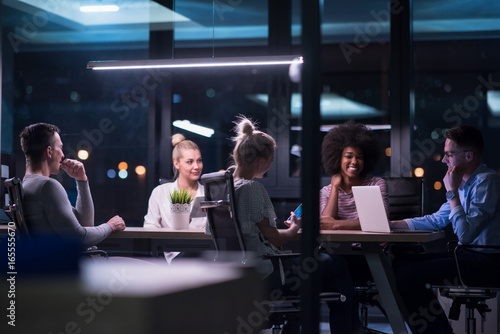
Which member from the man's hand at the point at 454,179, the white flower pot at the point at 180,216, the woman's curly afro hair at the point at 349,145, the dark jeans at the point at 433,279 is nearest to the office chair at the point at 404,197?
the woman's curly afro hair at the point at 349,145

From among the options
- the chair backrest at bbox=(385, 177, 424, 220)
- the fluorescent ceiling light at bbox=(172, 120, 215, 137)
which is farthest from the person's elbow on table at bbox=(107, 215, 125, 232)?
the fluorescent ceiling light at bbox=(172, 120, 215, 137)

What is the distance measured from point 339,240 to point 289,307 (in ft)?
1.49

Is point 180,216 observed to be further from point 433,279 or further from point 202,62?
point 202,62

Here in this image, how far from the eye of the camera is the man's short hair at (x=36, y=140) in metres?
3.72

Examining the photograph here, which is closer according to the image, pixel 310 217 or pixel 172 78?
pixel 310 217

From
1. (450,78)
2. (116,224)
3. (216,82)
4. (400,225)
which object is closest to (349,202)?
(400,225)

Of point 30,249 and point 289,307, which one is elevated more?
point 30,249

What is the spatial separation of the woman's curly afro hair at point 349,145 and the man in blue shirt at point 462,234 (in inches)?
34.6

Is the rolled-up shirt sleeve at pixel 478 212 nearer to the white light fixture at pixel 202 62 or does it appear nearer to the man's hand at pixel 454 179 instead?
the man's hand at pixel 454 179

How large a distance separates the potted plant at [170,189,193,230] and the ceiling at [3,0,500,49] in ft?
8.56

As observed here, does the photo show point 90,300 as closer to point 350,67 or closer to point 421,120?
point 421,120

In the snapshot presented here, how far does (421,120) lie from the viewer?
6020mm

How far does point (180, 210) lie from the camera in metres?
4.13

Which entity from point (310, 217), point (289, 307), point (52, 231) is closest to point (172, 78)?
point (52, 231)
